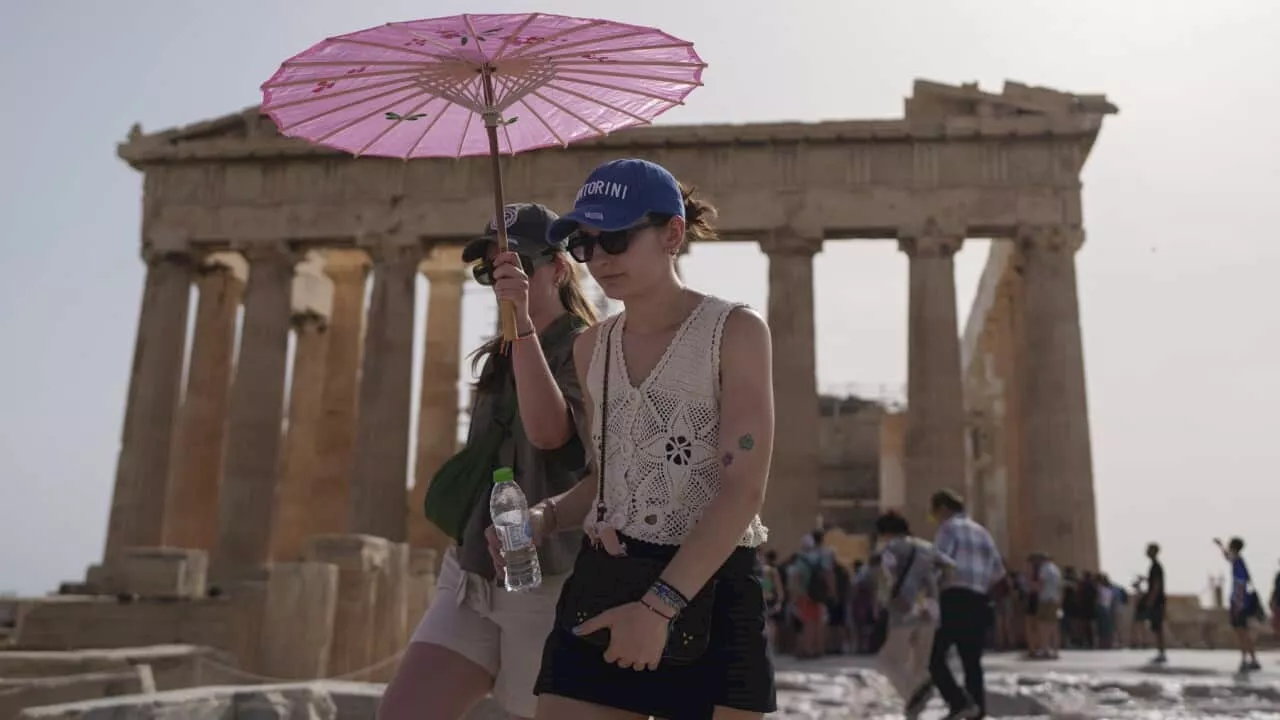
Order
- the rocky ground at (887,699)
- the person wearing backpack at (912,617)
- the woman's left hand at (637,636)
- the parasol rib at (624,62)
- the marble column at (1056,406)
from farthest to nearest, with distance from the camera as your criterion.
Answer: the marble column at (1056,406), the person wearing backpack at (912,617), the rocky ground at (887,699), the parasol rib at (624,62), the woman's left hand at (637,636)

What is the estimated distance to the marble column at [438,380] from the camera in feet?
91.8

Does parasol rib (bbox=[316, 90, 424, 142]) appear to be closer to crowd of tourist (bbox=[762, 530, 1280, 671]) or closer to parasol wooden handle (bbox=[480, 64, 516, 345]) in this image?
parasol wooden handle (bbox=[480, 64, 516, 345])

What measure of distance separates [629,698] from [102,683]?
22.9ft

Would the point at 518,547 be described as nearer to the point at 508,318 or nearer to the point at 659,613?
the point at 508,318

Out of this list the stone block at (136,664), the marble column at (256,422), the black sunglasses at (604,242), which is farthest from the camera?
the marble column at (256,422)

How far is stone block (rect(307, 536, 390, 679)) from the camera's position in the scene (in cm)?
1268

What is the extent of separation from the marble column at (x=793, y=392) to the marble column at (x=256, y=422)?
10076 millimetres

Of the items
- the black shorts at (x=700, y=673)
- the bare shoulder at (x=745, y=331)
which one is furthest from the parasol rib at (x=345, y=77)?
the black shorts at (x=700, y=673)

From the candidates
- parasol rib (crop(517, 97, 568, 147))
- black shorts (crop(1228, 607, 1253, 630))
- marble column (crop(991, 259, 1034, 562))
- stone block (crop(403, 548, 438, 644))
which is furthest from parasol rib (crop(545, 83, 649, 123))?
marble column (crop(991, 259, 1034, 562))

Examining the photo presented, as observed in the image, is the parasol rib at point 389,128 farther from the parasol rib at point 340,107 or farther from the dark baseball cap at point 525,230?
the dark baseball cap at point 525,230

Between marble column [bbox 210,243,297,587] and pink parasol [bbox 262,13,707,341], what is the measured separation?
22023mm

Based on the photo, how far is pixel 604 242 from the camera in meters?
2.91

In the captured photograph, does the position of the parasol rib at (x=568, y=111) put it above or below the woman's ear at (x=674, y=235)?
above

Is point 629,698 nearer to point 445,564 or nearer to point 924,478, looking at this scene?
point 445,564
